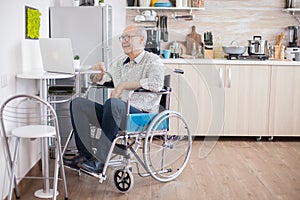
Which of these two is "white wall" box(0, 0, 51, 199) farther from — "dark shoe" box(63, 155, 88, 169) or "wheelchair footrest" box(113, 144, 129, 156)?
"wheelchair footrest" box(113, 144, 129, 156)

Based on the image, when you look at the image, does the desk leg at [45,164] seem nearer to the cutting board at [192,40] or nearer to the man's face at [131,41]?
the man's face at [131,41]

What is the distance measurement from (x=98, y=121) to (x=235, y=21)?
8.36 feet

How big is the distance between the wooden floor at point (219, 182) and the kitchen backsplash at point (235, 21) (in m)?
1.49

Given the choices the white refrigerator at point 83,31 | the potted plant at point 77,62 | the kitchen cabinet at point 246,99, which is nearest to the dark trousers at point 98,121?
the potted plant at point 77,62

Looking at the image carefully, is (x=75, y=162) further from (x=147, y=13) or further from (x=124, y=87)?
(x=147, y=13)

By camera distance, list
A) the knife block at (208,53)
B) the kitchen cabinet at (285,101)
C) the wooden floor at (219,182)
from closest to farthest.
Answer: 1. the wooden floor at (219,182)
2. the kitchen cabinet at (285,101)
3. the knife block at (208,53)

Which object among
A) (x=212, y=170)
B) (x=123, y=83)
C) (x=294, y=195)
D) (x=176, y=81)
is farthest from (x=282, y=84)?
(x=123, y=83)

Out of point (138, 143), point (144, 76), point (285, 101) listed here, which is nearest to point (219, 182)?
point (138, 143)

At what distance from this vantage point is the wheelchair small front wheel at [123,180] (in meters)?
3.33

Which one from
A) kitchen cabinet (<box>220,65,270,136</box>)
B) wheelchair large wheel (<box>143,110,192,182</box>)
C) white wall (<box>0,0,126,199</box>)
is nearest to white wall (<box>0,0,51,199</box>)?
white wall (<box>0,0,126,199</box>)

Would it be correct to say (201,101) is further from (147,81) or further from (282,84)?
(147,81)

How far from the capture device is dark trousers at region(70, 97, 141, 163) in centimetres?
326

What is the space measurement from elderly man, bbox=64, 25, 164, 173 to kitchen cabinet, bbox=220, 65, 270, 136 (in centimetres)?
155

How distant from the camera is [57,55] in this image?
11.1ft
